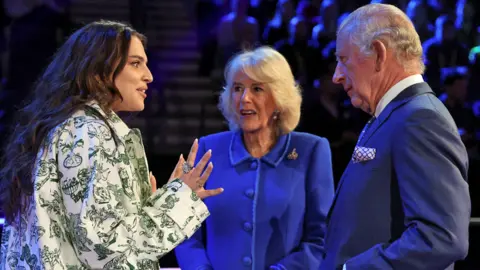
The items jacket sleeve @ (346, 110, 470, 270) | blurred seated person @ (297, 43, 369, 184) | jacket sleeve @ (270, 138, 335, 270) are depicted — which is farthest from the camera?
blurred seated person @ (297, 43, 369, 184)

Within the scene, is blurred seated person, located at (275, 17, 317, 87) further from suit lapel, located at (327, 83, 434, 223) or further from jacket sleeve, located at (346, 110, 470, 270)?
jacket sleeve, located at (346, 110, 470, 270)

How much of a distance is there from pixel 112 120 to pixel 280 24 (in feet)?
15.2

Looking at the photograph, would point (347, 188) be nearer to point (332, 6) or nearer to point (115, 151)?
point (115, 151)

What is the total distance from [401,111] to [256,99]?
895 millimetres

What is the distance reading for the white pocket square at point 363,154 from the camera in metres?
1.63

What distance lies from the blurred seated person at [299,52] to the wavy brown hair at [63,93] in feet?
12.8

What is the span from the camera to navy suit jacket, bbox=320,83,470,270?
1472 mm

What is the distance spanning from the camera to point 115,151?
161 centimetres

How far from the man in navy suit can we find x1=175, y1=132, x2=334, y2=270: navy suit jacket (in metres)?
0.56

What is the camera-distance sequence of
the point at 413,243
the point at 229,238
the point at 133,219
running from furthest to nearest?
the point at 229,238 → the point at 133,219 → the point at 413,243

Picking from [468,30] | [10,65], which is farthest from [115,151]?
[468,30]

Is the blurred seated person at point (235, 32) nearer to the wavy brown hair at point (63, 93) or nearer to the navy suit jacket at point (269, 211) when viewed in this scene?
the navy suit jacket at point (269, 211)

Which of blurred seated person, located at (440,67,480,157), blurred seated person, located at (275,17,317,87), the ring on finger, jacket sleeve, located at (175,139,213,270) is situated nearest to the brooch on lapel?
jacket sleeve, located at (175,139,213,270)

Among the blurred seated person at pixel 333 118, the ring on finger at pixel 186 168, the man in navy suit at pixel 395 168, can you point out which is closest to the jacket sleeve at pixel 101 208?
the ring on finger at pixel 186 168
